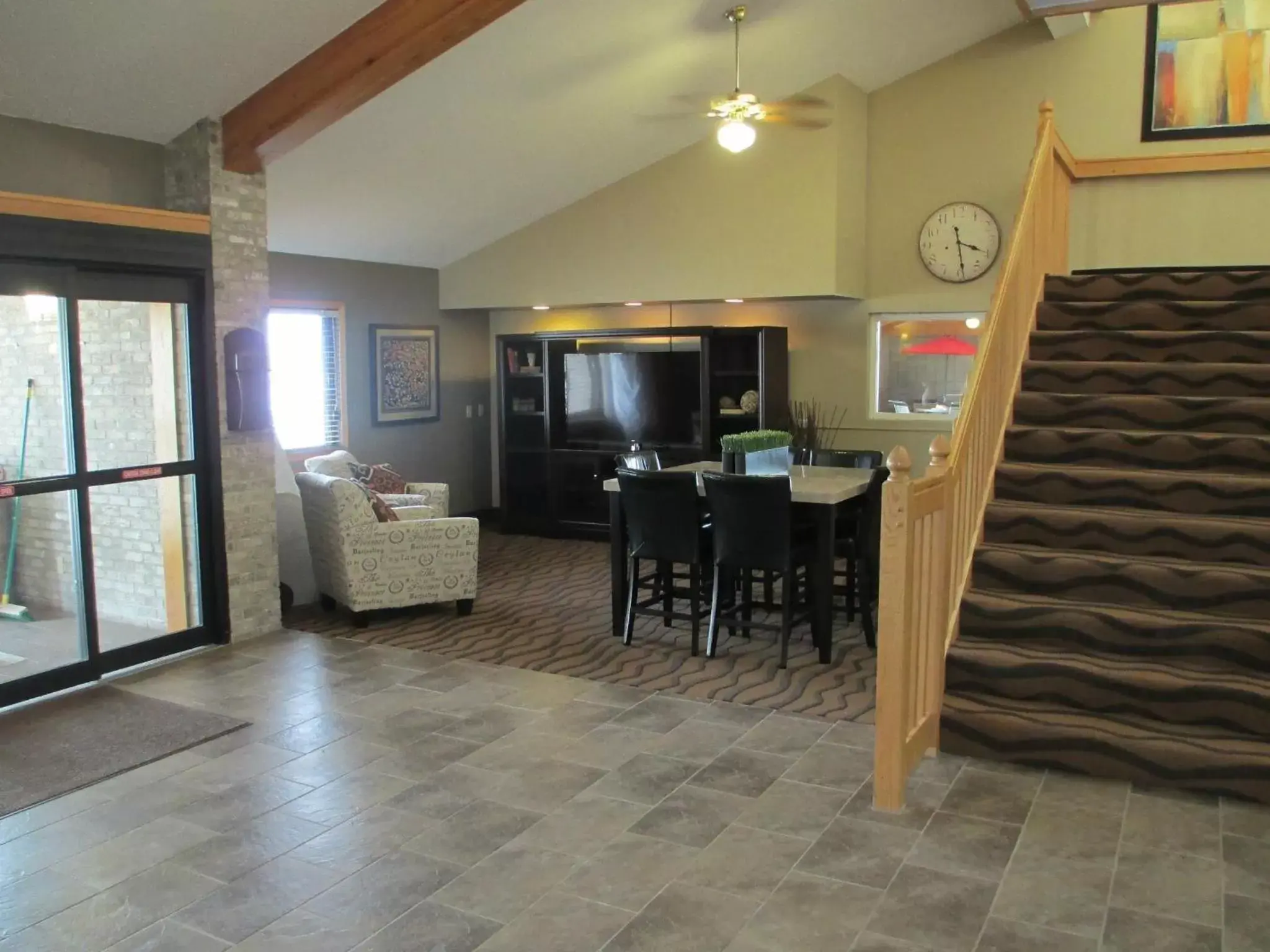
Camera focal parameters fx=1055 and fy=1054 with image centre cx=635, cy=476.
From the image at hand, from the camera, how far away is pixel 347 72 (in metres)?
5.08

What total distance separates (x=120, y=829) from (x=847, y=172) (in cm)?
628

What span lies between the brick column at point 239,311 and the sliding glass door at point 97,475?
14 cm

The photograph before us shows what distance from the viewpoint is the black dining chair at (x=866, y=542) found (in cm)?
564

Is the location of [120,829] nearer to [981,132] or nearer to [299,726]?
[299,726]

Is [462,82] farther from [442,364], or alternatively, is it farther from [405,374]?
[442,364]

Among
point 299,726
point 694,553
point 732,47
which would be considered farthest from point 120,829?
point 732,47

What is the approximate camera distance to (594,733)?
445 centimetres

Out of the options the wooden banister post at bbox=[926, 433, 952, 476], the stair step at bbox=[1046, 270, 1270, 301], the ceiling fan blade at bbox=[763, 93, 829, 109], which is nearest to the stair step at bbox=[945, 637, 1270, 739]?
the wooden banister post at bbox=[926, 433, 952, 476]

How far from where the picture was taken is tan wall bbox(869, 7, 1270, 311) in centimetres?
725

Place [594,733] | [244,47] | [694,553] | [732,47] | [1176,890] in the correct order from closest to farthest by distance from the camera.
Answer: [1176,890], [594,733], [244,47], [694,553], [732,47]

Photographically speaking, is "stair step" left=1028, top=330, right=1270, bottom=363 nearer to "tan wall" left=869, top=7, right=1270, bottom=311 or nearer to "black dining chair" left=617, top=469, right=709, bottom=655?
"tan wall" left=869, top=7, right=1270, bottom=311

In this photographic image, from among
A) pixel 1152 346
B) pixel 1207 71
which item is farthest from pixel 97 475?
pixel 1207 71

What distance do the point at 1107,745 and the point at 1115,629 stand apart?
543 mm

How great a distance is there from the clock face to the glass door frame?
199 inches
